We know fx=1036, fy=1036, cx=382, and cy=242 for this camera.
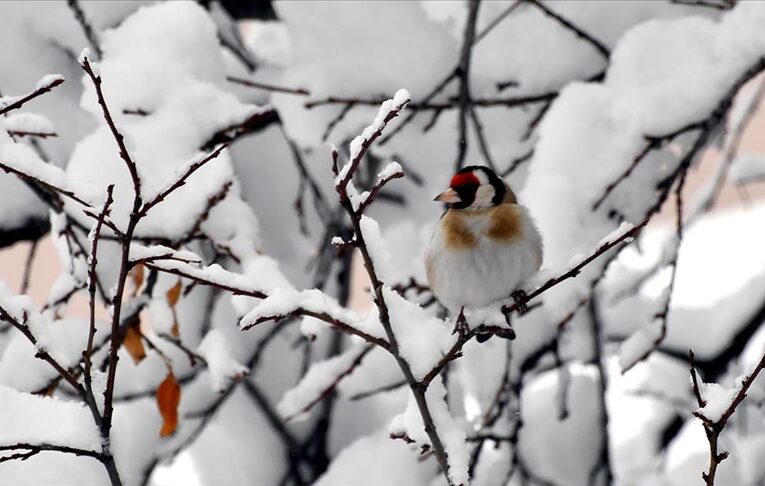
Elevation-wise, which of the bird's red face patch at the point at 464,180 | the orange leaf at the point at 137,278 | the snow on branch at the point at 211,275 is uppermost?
the orange leaf at the point at 137,278

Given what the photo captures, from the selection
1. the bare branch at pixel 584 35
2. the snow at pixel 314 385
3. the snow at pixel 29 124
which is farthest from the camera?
the bare branch at pixel 584 35

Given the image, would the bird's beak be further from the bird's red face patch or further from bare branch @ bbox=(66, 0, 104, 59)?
bare branch @ bbox=(66, 0, 104, 59)

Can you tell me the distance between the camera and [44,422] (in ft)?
5.15

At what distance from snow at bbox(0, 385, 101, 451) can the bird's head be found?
87 cm

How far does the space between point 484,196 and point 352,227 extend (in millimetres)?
366

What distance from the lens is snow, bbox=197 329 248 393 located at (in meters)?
2.14

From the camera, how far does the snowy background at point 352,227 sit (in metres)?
1.68

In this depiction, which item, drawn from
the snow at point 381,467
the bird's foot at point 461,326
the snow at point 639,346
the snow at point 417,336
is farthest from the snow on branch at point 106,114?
the snow at point 381,467

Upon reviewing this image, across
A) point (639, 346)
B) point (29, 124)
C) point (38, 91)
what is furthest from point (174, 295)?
point (639, 346)

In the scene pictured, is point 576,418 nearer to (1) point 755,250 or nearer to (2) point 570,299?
(2) point 570,299

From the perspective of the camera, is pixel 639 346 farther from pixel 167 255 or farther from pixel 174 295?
pixel 167 255

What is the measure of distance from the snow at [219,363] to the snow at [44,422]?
0.53m

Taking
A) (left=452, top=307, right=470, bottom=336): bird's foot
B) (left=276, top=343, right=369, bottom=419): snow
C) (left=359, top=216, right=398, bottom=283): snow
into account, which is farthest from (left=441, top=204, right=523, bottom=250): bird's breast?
(left=359, top=216, right=398, bottom=283): snow

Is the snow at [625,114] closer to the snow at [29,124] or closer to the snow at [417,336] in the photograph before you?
the snow at [417,336]
